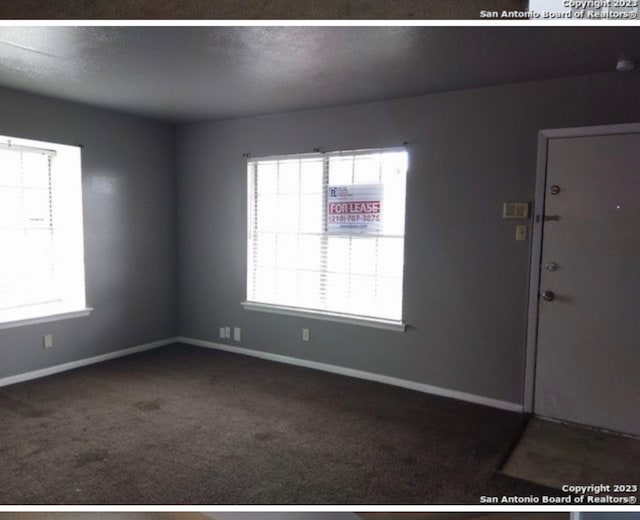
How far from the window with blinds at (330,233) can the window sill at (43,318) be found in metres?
1.21

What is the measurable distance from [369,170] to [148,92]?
148cm

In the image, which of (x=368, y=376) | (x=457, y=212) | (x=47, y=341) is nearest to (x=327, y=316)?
(x=368, y=376)

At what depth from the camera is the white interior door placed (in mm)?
2361

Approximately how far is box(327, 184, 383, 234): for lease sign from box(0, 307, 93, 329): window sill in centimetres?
189

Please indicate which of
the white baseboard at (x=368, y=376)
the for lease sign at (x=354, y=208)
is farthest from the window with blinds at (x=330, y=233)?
the white baseboard at (x=368, y=376)

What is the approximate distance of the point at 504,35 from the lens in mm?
1908

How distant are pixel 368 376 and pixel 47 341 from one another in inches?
86.7

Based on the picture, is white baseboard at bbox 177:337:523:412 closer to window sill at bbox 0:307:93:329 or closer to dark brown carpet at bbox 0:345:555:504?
dark brown carpet at bbox 0:345:555:504

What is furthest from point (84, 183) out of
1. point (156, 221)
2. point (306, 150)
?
point (306, 150)

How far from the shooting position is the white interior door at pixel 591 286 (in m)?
2.36

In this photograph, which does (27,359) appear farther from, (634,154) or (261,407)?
(634,154)

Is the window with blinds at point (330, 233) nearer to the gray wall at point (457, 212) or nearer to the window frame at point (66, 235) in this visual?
the gray wall at point (457, 212)

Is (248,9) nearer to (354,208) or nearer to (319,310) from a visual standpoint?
(354,208)

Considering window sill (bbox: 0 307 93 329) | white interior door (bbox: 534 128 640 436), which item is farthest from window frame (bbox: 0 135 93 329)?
white interior door (bbox: 534 128 640 436)
